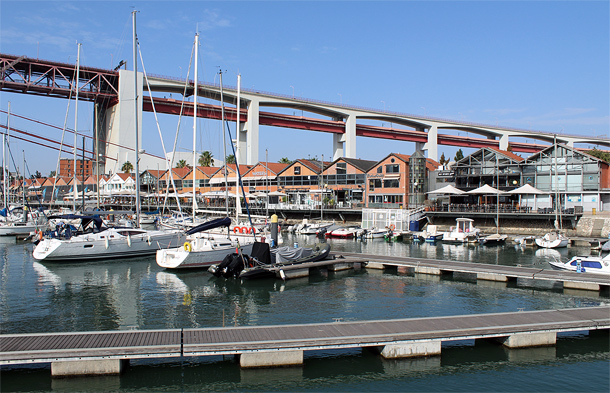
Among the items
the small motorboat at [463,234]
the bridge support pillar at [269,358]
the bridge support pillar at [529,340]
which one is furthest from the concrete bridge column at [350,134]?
the bridge support pillar at [269,358]

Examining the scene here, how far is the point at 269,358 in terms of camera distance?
547 inches

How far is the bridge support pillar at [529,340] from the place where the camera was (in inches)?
622

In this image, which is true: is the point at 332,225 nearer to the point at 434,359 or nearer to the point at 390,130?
the point at 434,359

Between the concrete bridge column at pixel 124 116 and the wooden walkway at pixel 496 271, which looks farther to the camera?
the concrete bridge column at pixel 124 116

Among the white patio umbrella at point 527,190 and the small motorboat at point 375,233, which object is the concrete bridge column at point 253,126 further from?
the white patio umbrella at point 527,190

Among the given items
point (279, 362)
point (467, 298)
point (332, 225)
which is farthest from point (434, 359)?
point (332, 225)

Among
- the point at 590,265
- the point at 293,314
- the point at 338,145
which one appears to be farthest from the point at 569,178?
the point at 338,145

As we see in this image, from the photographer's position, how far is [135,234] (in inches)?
1439

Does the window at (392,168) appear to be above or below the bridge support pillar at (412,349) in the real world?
above

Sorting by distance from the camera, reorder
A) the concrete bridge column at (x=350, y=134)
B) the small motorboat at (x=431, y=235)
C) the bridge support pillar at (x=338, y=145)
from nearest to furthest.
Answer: the small motorboat at (x=431, y=235) < the concrete bridge column at (x=350, y=134) < the bridge support pillar at (x=338, y=145)

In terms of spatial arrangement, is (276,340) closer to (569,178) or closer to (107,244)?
(107,244)

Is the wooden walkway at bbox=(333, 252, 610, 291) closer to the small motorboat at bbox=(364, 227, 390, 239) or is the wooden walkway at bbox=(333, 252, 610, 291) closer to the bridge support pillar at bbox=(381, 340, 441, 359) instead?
the bridge support pillar at bbox=(381, 340, 441, 359)

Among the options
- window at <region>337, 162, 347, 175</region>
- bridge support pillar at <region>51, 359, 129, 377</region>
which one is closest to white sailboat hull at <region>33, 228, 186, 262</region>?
bridge support pillar at <region>51, 359, 129, 377</region>

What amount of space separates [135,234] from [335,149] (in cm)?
9977
